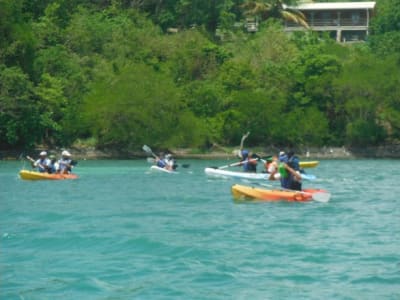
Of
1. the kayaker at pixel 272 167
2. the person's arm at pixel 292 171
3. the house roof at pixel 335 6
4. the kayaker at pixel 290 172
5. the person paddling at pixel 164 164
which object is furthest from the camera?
the house roof at pixel 335 6

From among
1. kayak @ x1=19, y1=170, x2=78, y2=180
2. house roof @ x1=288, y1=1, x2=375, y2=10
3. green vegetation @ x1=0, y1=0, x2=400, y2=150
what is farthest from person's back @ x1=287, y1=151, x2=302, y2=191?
house roof @ x1=288, y1=1, x2=375, y2=10

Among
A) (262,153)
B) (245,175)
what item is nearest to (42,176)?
(245,175)

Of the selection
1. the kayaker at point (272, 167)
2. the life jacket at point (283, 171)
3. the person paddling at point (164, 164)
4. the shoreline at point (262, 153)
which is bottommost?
the shoreline at point (262, 153)

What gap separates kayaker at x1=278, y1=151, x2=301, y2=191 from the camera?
27.8 m

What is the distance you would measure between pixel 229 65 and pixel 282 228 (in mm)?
44940

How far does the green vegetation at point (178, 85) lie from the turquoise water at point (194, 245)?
86.2 feet

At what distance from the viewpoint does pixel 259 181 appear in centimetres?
3616

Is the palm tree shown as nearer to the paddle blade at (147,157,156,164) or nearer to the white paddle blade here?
the paddle blade at (147,157,156,164)

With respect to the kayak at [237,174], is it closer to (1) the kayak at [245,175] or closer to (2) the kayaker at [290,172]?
(1) the kayak at [245,175]

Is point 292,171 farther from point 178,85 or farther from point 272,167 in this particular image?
point 178,85

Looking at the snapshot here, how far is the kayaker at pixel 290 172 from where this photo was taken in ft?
91.2

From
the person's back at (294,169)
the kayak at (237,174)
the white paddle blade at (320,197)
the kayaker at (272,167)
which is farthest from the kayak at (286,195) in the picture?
the kayak at (237,174)

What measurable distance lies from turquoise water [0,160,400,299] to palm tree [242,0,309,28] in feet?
157

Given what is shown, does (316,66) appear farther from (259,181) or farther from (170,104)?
(259,181)
